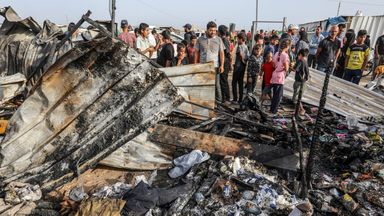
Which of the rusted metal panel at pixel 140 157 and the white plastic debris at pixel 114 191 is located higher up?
the rusted metal panel at pixel 140 157

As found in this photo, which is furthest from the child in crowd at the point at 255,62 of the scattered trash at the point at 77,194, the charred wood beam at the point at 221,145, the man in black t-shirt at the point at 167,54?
the scattered trash at the point at 77,194

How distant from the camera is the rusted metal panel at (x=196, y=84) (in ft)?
17.0

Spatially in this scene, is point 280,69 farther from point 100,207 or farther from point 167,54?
point 100,207

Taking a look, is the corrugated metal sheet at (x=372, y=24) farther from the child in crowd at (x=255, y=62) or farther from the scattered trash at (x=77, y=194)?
the scattered trash at (x=77, y=194)

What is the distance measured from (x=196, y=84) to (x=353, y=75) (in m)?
4.96

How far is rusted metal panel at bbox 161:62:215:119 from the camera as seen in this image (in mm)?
5176

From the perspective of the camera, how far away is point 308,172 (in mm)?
3361

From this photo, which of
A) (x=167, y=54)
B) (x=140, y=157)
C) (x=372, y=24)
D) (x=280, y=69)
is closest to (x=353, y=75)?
(x=280, y=69)

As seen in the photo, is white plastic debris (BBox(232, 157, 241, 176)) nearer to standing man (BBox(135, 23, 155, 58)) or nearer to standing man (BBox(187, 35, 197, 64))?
standing man (BBox(187, 35, 197, 64))

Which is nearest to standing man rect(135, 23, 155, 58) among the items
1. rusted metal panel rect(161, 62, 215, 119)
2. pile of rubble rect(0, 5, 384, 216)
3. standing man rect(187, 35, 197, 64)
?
standing man rect(187, 35, 197, 64)

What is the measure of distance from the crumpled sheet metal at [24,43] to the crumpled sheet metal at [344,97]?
5.68m

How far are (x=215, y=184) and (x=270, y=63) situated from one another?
3.71 m

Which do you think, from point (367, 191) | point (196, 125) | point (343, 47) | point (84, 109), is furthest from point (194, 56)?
point (343, 47)

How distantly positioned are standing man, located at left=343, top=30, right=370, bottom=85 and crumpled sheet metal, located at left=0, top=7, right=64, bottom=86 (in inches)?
272
